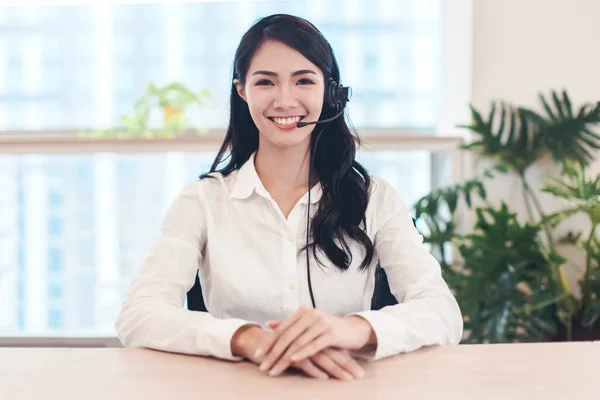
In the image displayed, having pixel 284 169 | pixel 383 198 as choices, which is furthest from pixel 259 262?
pixel 383 198

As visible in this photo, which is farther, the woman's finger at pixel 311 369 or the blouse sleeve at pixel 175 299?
the blouse sleeve at pixel 175 299

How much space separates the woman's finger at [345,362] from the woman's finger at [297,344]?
0.04 meters

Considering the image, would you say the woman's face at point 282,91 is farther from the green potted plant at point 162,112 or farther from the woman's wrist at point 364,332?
the green potted plant at point 162,112

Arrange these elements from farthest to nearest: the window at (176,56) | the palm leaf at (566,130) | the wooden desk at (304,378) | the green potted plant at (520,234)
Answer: the window at (176,56) → the palm leaf at (566,130) → the green potted plant at (520,234) → the wooden desk at (304,378)

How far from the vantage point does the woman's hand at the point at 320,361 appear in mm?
1058

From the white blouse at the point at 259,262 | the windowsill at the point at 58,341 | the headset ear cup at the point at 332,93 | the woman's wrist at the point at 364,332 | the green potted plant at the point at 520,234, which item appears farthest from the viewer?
the windowsill at the point at 58,341

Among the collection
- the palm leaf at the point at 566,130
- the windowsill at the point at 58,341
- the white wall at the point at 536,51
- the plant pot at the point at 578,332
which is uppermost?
the white wall at the point at 536,51

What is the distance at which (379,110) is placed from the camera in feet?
11.6

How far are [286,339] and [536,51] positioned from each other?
2444 mm

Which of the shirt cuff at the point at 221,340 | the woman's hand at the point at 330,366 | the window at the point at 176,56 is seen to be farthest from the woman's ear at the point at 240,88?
the window at the point at 176,56

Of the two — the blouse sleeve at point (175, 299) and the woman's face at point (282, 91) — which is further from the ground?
the woman's face at point (282, 91)

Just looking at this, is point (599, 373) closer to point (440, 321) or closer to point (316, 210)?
point (440, 321)

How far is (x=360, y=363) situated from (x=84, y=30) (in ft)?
9.46

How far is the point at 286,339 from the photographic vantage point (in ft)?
3.64
